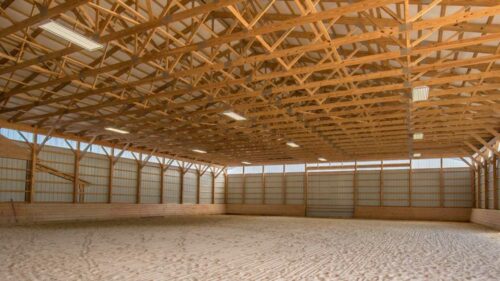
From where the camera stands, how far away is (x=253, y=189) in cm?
4025

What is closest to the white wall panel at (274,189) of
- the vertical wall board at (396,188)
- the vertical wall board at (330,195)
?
the vertical wall board at (330,195)

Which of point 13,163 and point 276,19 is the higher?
point 276,19

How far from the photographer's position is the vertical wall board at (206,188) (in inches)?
1528

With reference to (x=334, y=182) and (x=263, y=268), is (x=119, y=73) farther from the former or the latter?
(x=334, y=182)

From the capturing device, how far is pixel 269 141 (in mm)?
27344

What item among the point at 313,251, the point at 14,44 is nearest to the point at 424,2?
the point at 313,251

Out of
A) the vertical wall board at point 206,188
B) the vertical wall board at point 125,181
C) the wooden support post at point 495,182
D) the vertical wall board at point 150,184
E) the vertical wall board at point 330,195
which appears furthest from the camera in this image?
the vertical wall board at point 206,188

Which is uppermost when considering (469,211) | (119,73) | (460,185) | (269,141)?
(119,73)

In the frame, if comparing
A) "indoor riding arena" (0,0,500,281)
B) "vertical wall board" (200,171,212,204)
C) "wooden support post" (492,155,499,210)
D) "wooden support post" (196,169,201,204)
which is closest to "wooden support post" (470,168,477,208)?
"indoor riding arena" (0,0,500,281)

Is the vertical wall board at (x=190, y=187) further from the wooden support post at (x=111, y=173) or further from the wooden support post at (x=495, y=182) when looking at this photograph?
the wooden support post at (x=495, y=182)

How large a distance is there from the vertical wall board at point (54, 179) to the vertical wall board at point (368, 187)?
75.4 ft

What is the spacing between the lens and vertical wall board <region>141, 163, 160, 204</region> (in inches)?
1247

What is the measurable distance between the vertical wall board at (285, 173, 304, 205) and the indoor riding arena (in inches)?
5.3

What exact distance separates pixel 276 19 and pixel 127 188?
69.0 feet
